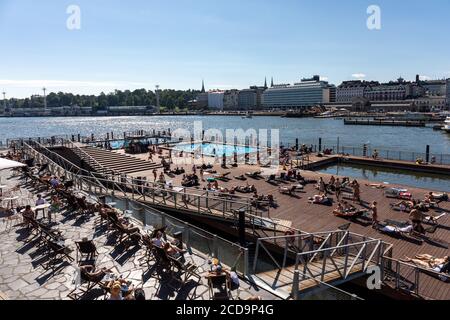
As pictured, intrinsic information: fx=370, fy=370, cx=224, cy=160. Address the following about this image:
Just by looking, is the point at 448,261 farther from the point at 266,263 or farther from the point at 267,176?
the point at 267,176

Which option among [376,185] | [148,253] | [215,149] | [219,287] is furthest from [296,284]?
[215,149]

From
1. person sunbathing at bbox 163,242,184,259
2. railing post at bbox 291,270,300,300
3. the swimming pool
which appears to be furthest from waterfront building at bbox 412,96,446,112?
railing post at bbox 291,270,300,300

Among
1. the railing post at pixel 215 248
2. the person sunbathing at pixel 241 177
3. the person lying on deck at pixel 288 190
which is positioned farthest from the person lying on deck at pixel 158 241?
the person sunbathing at pixel 241 177

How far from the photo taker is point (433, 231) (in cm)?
1700

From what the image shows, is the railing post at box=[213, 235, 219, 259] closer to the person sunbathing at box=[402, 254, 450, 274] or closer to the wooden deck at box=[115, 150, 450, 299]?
the wooden deck at box=[115, 150, 450, 299]

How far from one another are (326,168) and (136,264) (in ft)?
107

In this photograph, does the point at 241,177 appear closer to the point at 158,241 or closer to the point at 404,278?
the point at 404,278

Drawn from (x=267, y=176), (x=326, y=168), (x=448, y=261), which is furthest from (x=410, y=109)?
(x=448, y=261)

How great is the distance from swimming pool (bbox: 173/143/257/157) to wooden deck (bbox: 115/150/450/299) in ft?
47.8

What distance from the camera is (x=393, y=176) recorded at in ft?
117

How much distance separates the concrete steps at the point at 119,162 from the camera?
32881 mm

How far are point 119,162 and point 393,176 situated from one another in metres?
26.1

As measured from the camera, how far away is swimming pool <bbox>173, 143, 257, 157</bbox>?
43125mm
